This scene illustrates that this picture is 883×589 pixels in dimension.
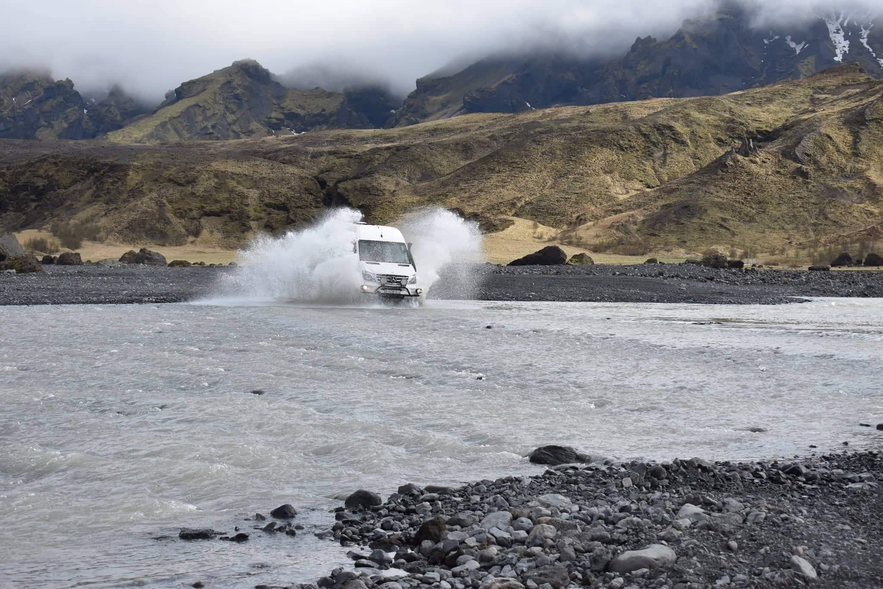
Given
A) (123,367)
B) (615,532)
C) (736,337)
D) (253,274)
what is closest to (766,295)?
(736,337)

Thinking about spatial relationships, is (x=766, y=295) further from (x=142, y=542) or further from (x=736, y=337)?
(x=142, y=542)

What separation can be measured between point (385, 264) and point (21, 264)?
20.7 meters

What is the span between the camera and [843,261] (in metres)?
51.5

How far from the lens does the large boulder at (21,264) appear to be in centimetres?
3806

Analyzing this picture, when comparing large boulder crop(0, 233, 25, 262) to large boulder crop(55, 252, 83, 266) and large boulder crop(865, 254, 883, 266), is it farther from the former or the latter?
large boulder crop(865, 254, 883, 266)

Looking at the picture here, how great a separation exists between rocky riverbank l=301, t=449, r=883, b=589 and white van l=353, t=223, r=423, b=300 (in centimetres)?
1748

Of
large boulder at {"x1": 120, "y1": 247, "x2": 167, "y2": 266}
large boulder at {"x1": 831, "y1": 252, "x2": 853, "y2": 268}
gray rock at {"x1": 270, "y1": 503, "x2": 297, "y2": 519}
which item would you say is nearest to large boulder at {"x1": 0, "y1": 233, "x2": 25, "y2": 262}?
large boulder at {"x1": 120, "y1": 247, "x2": 167, "y2": 266}

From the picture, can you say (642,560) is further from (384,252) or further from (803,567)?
(384,252)

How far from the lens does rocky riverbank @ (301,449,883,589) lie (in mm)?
4992

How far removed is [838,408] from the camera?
10773 mm

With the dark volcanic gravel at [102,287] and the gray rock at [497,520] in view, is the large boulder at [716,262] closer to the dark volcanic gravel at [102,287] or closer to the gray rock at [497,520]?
the dark volcanic gravel at [102,287]

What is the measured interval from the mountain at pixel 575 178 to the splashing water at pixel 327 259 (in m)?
36.3

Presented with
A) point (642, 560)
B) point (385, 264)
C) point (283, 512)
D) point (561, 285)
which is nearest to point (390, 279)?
point (385, 264)

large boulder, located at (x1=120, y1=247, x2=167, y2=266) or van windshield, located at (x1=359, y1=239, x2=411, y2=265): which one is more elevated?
large boulder, located at (x1=120, y1=247, x2=167, y2=266)
